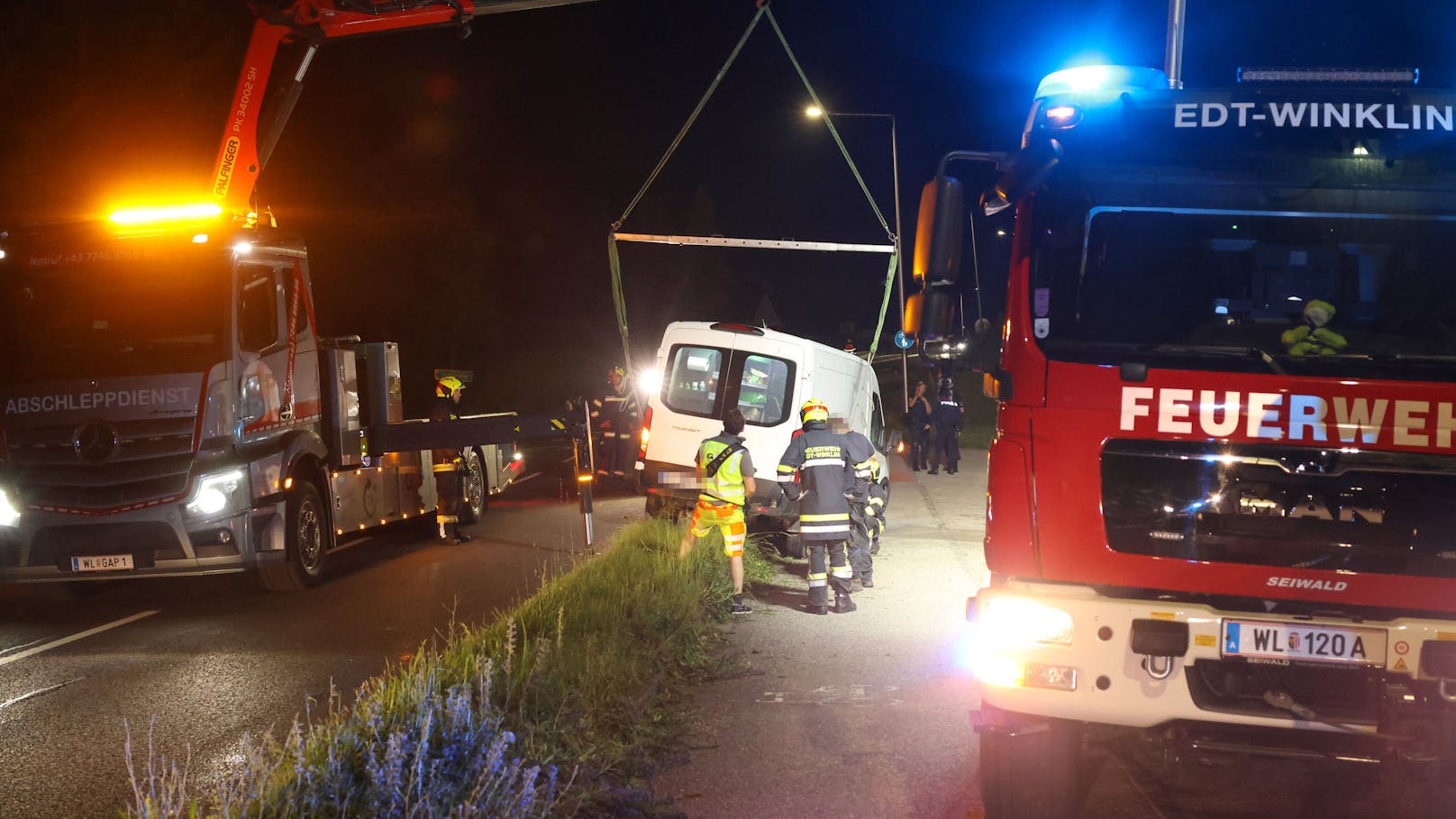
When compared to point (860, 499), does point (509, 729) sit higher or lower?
lower

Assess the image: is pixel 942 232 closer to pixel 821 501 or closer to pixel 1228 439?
pixel 1228 439

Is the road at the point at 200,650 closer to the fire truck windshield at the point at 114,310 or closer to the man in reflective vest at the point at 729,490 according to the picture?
the man in reflective vest at the point at 729,490

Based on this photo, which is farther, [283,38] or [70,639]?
[283,38]

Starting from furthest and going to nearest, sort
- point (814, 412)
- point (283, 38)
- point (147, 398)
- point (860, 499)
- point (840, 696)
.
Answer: point (283, 38), point (860, 499), point (814, 412), point (147, 398), point (840, 696)

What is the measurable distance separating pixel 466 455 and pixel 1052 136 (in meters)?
10.5

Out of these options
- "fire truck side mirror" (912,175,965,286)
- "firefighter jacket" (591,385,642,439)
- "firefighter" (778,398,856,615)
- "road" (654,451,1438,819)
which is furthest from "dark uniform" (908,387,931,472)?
"fire truck side mirror" (912,175,965,286)

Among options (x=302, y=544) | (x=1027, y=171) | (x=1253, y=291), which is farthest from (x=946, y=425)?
(x=1253, y=291)

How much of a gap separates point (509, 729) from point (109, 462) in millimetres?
5403

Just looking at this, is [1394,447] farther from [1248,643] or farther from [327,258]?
[327,258]

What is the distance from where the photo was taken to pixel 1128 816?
5094 mm

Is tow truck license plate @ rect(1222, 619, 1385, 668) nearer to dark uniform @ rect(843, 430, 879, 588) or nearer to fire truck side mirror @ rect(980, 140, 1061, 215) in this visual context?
fire truck side mirror @ rect(980, 140, 1061, 215)

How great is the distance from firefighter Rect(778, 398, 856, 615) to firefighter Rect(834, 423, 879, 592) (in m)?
0.15

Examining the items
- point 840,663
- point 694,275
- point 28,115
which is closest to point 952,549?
point 840,663

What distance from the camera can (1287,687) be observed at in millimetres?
4516
